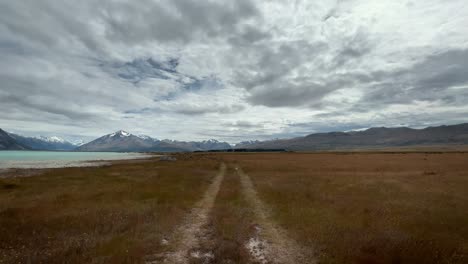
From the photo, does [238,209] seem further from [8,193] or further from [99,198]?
[8,193]

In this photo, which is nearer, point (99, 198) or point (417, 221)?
point (417, 221)

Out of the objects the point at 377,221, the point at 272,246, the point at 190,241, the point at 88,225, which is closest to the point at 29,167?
the point at 88,225

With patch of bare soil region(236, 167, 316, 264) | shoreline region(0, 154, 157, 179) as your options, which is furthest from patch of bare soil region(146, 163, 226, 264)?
shoreline region(0, 154, 157, 179)

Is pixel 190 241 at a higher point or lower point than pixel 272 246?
higher

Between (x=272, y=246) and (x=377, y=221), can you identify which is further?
(x=377, y=221)

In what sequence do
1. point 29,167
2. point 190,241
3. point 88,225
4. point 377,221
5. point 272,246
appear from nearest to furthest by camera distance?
point 272,246, point 190,241, point 88,225, point 377,221, point 29,167

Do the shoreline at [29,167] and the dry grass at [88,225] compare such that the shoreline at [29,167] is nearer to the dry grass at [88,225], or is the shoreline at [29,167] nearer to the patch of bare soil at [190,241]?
the dry grass at [88,225]

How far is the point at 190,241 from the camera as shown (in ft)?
39.1

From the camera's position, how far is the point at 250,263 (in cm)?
939

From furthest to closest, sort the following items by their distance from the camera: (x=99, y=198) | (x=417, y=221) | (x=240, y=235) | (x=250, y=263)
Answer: (x=99, y=198) < (x=417, y=221) < (x=240, y=235) < (x=250, y=263)

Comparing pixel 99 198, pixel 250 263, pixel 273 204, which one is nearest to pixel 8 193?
pixel 99 198

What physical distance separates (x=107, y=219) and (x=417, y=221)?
60.1ft

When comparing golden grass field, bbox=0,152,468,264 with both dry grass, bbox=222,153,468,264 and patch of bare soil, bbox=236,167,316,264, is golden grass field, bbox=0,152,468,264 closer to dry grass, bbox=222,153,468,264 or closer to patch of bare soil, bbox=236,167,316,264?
dry grass, bbox=222,153,468,264

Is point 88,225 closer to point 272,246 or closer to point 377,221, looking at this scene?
point 272,246
